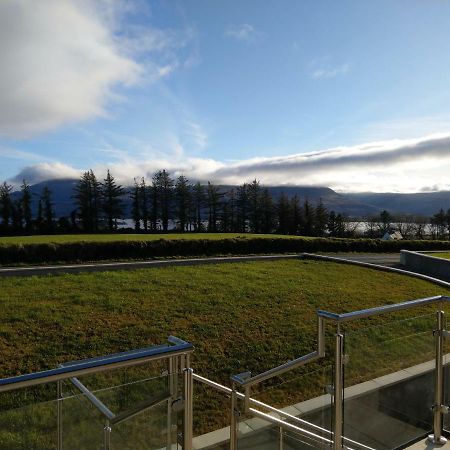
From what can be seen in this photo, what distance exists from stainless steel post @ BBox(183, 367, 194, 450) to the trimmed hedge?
47.5ft

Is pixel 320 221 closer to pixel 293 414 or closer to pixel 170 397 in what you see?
pixel 293 414

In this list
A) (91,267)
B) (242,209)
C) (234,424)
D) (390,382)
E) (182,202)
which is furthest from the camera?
(242,209)

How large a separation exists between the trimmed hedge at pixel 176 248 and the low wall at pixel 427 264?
538cm

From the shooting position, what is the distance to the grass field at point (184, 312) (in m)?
8.05

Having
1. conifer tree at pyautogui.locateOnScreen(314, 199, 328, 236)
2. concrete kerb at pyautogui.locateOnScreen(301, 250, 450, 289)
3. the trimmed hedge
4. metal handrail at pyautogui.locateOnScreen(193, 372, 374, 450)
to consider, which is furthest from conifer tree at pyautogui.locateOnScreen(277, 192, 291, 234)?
metal handrail at pyautogui.locateOnScreen(193, 372, 374, 450)

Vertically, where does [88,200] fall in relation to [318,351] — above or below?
above

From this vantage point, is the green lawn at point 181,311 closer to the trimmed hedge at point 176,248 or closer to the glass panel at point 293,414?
the trimmed hedge at point 176,248

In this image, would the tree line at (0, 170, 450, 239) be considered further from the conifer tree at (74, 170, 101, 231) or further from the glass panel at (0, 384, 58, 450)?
the glass panel at (0, 384, 58, 450)

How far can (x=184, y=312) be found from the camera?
10133 millimetres

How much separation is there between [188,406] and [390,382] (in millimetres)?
2192

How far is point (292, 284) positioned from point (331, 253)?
1246 cm

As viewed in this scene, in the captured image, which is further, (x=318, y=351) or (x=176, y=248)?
(x=176, y=248)

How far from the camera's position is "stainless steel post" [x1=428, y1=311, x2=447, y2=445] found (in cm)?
407

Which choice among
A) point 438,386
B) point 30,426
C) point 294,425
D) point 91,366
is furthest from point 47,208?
point 91,366
